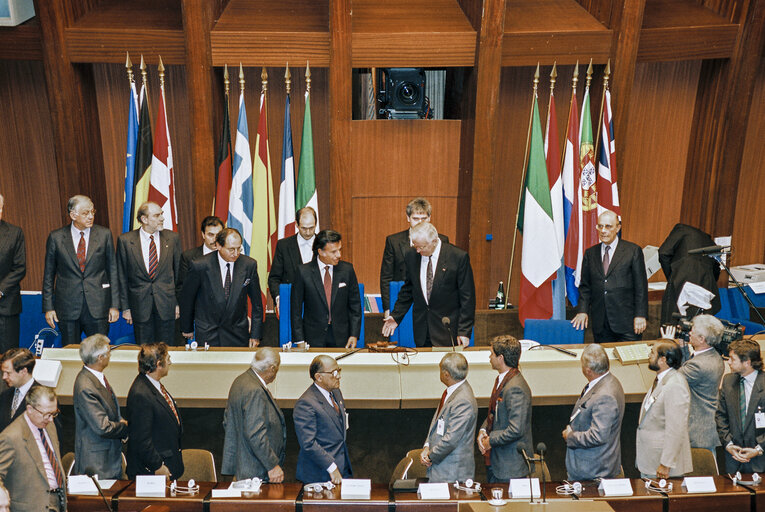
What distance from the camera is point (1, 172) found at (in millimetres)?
7254

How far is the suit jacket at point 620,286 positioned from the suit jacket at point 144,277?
299 centimetres

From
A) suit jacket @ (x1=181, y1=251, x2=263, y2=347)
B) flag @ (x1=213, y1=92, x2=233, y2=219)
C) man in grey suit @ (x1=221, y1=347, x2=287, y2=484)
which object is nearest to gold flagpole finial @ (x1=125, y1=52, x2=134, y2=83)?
flag @ (x1=213, y1=92, x2=233, y2=219)

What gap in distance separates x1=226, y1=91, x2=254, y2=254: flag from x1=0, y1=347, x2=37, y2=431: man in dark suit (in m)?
3.02

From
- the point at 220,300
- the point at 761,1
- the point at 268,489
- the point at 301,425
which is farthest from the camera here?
the point at 761,1

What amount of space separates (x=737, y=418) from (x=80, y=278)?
14.4ft

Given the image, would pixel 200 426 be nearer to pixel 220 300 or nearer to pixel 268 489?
pixel 220 300

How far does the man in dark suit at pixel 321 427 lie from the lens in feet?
12.7

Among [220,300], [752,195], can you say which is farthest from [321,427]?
[752,195]

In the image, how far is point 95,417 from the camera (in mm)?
3787

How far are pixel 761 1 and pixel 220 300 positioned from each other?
16.8 feet

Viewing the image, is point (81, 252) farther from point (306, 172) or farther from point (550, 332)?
point (550, 332)

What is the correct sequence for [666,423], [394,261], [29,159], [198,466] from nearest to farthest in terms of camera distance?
[666,423] < [198,466] < [394,261] < [29,159]

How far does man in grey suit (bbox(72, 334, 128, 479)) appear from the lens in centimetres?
380

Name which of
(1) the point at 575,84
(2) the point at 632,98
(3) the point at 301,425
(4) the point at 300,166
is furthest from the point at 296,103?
(3) the point at 301,425
